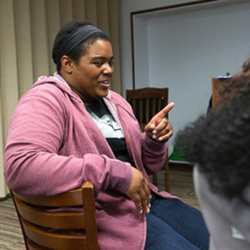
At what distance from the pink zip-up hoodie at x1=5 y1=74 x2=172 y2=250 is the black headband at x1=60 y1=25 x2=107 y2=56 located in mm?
118

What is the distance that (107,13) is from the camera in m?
4.18

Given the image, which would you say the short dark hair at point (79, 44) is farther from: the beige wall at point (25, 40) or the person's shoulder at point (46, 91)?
the beige wall at point (25, 40)

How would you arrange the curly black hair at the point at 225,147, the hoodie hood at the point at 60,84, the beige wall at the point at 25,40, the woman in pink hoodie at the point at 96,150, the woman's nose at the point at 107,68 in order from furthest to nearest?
1. the beige wall at the point at 25,40
2. the woman's nose at the point at 107,68
3. the hoodie hood at the point at 60,84
4. the woman in pink hoodie at the point at 96,150
5. the curly black hair at the point at 225,147

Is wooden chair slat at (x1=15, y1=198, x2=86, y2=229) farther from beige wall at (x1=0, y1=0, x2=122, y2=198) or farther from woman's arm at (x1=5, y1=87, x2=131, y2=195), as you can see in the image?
beige wall at (x1=0, y1=0, x2=122, y2=198)

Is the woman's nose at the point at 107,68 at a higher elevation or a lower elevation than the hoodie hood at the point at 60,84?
higher

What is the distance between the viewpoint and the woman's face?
4.19 feet

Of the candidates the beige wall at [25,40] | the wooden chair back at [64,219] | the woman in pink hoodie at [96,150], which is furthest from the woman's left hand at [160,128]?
the beige wall at [25,40]

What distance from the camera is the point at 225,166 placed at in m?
0.46

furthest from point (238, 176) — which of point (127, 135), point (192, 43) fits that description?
point (192, 43)

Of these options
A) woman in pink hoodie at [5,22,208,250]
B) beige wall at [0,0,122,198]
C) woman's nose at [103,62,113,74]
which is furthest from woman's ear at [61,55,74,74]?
beige wall at [0,0,122,198]

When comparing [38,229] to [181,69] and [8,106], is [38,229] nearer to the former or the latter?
[8,106]

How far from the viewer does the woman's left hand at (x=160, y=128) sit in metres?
1.28

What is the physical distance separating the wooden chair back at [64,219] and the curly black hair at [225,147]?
385 mm

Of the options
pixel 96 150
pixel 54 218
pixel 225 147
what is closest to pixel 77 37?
pixel 96 150
